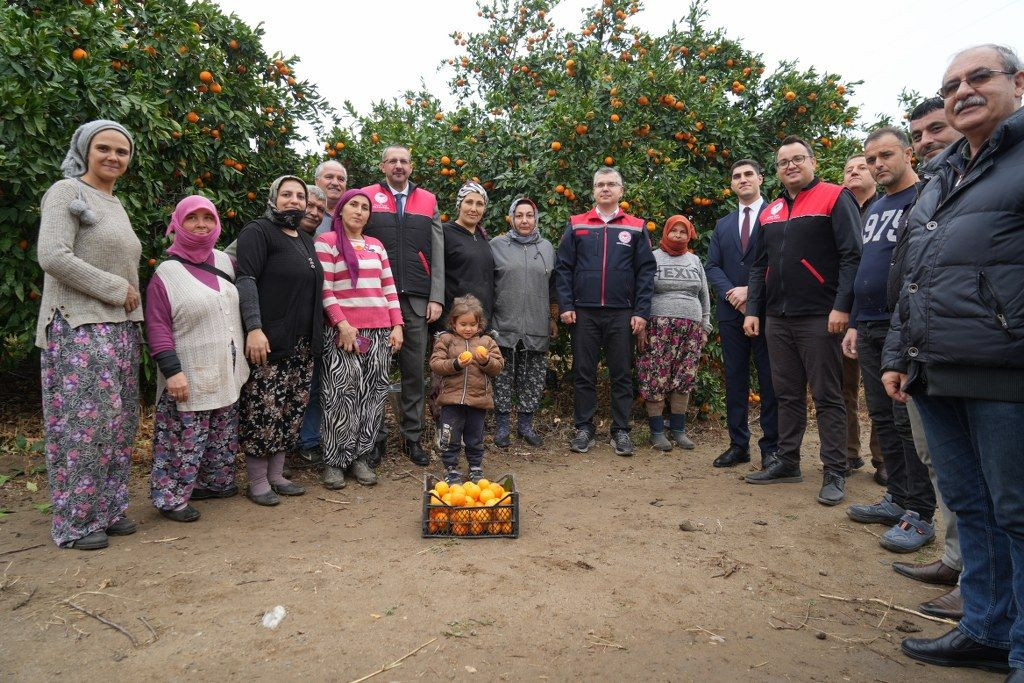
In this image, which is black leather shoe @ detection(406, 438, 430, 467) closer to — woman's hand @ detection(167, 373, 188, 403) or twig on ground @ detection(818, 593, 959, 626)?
woman's hand @ detection(167, 373, 188, 403)

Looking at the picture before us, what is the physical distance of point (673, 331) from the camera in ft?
18.5

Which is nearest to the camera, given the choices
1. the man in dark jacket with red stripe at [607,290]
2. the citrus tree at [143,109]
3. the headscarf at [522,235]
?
the citrus tree at [143,109]

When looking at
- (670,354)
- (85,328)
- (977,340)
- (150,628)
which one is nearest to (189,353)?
(85,328)

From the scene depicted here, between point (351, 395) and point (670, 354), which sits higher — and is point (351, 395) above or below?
below

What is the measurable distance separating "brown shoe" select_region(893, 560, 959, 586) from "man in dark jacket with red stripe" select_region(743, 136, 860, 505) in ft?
3.17

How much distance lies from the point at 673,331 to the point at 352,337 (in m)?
2.76

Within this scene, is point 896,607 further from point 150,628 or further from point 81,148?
point 81,148

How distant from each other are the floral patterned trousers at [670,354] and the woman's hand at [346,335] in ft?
8.50

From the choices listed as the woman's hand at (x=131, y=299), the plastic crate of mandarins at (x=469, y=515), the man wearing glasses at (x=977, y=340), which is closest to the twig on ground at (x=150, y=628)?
the plastic crate of mandarins at (x=469, y=515)

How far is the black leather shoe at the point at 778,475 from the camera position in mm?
4574

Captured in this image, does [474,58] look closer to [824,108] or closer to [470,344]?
[824,108]

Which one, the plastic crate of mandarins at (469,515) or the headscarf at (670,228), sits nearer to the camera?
the plastic crate of mandarins at (469,515)

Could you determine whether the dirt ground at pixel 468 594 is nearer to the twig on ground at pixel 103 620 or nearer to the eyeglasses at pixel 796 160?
the twig on ground at pixel 103 620

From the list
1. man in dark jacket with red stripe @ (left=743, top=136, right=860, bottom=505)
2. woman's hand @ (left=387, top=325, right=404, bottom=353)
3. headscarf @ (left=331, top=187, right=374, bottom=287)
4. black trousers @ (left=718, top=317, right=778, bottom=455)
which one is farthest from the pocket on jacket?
headscarf @ (left=331, top=187, right=374, bottom=287)
